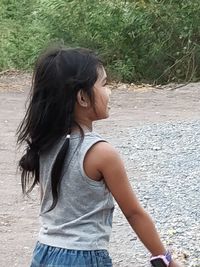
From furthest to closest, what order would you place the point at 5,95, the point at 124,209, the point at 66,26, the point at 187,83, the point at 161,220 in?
the point at 66,26 < the point at 187,83 < the point at 5,95 < the point at 161,220 < the point at 124,209

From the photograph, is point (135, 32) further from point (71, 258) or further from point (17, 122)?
point (71, 258)

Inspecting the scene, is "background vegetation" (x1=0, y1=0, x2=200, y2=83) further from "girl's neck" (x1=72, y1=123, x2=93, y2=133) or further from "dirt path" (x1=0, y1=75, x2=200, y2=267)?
"girl's neck" (x1=72, y1=123, x2=93, y2=133)

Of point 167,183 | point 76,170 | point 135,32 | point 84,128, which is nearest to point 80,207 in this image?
point 76,170

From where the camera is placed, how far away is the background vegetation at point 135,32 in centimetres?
1691

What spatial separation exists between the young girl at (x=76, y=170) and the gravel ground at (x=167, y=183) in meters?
2.41

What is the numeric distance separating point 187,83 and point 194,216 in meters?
10.4

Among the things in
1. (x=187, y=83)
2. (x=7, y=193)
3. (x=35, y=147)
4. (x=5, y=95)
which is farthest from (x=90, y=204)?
(x=187, y=83)

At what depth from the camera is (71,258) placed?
2400mm

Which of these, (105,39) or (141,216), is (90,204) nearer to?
(141,216)

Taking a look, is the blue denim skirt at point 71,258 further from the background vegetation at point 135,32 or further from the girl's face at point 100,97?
the background vegetation at point 135,32

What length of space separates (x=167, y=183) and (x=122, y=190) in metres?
4.97

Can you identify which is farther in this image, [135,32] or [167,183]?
[135,32]

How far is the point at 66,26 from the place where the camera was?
56.9 ft

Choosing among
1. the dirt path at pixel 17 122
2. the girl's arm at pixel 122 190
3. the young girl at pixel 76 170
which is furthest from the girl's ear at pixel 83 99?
the dirt path at pixel 17 122
